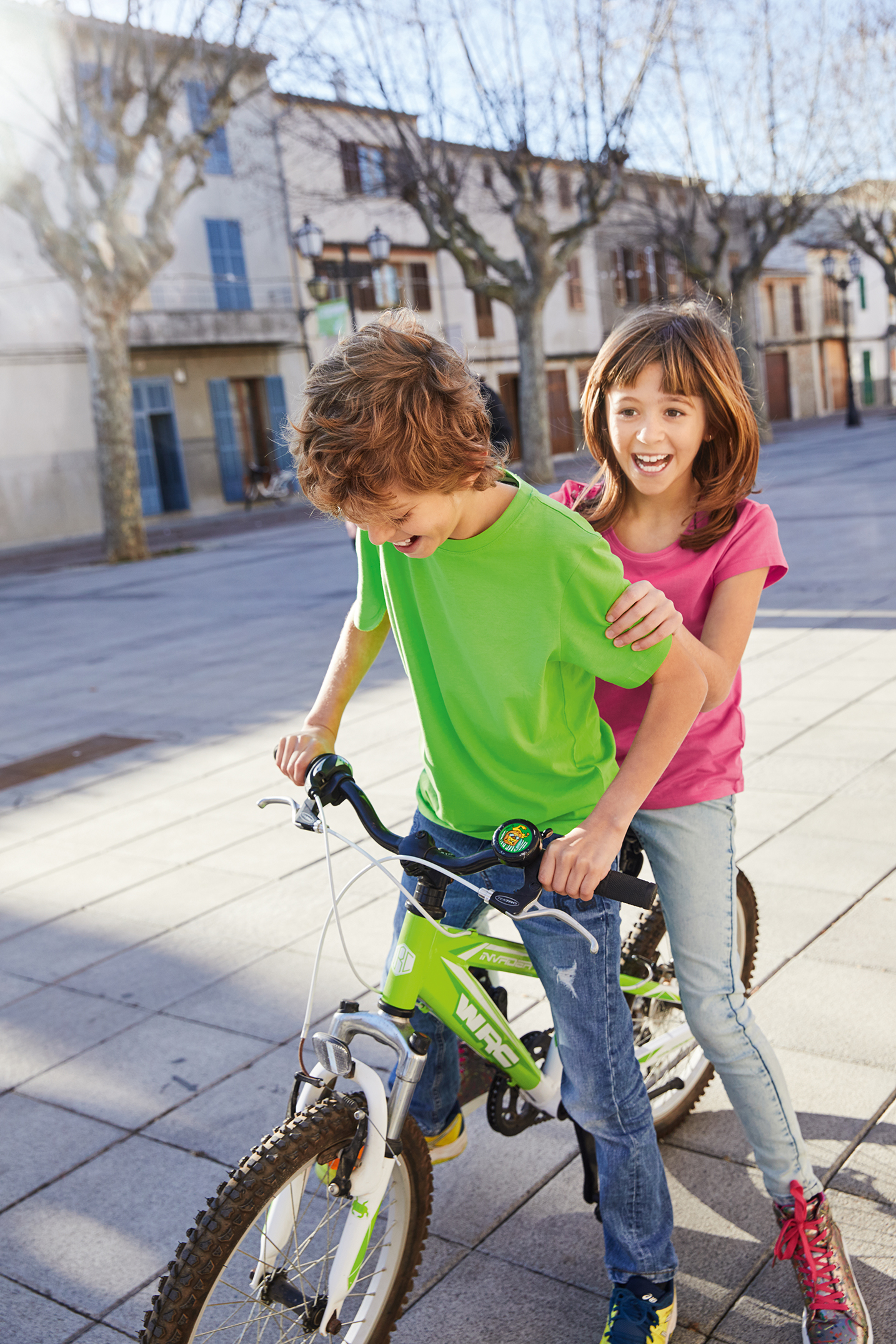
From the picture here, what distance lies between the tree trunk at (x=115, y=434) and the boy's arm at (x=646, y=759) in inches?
634

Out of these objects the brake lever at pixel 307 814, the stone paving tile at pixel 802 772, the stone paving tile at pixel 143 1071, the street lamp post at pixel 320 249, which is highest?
the street lamp post at pixel 320 249

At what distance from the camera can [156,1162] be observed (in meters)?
2.63

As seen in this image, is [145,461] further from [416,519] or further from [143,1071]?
[416,519]

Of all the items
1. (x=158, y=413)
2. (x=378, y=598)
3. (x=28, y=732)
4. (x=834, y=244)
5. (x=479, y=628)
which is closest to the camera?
(x=479, y=628)

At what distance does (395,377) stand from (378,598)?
53 centimetres

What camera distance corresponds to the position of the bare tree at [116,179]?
15.1 m

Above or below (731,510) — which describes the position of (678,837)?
below

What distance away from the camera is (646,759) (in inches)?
66.8

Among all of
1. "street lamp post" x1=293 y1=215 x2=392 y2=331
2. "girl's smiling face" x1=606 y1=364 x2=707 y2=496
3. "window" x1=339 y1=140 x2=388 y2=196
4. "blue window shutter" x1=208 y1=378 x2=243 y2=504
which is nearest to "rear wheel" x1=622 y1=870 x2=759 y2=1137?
"girl's smiling face" x1=606 y1=364 x2=707 y2=496

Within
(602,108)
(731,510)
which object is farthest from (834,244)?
(731,510)

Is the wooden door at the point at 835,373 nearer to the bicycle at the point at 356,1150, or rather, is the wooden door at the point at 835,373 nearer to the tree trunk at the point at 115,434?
the tree trunk at the point at 115,434

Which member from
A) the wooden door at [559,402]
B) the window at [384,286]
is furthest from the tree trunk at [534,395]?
the wooden door at [559,402]

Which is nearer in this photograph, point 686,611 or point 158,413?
point 686,611

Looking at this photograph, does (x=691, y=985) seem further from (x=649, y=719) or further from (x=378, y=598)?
(x=378, y=598)
